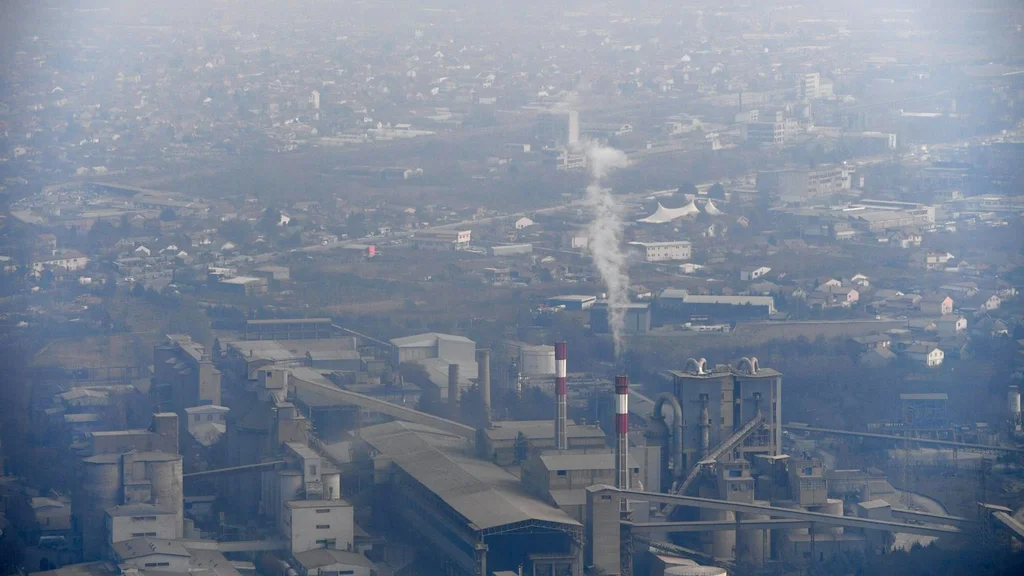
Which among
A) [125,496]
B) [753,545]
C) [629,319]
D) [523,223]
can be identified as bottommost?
[753,545]

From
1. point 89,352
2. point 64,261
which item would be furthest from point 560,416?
point 64,261

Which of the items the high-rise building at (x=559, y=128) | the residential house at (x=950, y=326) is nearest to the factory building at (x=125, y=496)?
the residential house at (x=950, y=326)

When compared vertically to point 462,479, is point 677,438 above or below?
above

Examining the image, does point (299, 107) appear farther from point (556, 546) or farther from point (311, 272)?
point (556, 546)

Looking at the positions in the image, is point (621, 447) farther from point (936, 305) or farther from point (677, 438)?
point (936, 305)

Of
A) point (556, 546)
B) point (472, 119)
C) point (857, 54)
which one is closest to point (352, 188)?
point (472, 119)

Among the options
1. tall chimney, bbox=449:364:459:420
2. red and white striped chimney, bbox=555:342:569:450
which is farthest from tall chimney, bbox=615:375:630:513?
tall chimney, bbox=449:364:459:420
